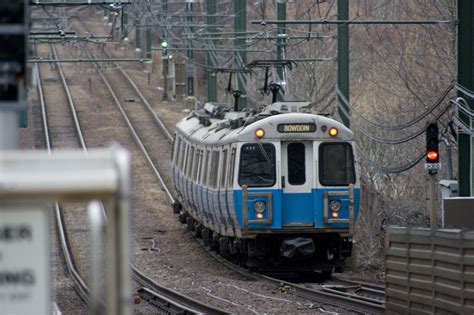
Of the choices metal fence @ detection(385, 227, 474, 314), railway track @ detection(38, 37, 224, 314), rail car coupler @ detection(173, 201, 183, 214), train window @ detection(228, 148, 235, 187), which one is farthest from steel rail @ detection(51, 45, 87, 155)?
metal fence @ detection(385, 227, 474, 314)

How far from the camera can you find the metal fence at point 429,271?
465 inches

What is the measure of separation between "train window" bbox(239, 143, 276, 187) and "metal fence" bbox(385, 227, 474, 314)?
17.7 feet

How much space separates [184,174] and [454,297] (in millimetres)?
13788

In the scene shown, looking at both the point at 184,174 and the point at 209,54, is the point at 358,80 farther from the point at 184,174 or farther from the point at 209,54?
the point at 184,174

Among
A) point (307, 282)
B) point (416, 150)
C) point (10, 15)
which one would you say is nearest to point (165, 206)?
point (416, 150)

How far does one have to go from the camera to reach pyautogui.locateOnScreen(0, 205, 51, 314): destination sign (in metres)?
4.66

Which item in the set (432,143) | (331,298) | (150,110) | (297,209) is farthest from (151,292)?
(150,110)

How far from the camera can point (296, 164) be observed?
19312 millimetres

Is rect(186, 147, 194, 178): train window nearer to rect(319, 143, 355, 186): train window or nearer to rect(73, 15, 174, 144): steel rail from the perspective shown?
rect(319, 143, 355, 186): train window

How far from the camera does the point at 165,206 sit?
101 feet

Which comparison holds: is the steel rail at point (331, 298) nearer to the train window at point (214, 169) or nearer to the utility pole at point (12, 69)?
the train window at point (214, 169)

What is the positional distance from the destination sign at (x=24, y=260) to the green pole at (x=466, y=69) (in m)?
14.0

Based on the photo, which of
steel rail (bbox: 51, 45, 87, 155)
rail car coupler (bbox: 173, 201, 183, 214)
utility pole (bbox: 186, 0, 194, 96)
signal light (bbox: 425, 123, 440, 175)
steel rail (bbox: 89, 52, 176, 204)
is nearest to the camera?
signal light (bbox: 425, 123, 440, 175)

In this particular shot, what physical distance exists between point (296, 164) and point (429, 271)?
6711 millimetres
